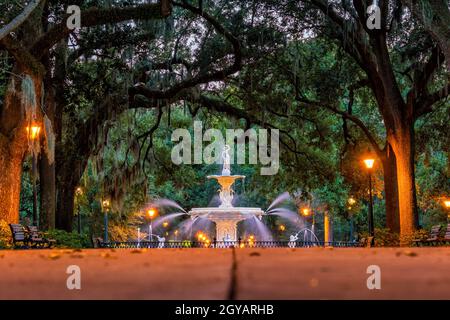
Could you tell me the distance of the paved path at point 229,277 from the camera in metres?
3.29

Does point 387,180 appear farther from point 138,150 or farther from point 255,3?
point 138,150

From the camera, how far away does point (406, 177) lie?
1891cm

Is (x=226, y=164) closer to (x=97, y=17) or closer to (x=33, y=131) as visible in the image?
(x=97, y=17)

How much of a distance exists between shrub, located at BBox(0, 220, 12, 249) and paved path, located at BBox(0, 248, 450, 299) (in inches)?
401

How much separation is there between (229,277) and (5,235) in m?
13.2

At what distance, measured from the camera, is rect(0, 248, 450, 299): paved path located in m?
3.29

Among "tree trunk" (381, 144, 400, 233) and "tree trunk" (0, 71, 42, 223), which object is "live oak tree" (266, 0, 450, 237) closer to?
"tree trunk" (381, 144, 400, 233)

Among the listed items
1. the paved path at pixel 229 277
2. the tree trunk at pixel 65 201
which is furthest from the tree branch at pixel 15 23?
the paved path at pixel 229 277

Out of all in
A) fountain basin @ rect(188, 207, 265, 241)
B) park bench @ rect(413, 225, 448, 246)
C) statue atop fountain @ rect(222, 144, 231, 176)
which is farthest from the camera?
statue atop fountain @ rect(222, 144, 231, 176)

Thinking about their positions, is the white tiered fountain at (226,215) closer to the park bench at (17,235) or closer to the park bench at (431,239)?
the park bench at (431,239)

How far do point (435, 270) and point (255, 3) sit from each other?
1877 centimetres

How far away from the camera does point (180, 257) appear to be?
5.51 meters

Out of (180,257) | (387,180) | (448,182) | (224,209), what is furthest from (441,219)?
(180,257)

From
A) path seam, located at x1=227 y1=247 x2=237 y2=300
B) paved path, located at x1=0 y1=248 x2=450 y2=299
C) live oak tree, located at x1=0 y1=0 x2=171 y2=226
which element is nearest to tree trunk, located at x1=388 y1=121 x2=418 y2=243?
live oak tree, located at x1=0 y1=0 x2=171 y2=226
